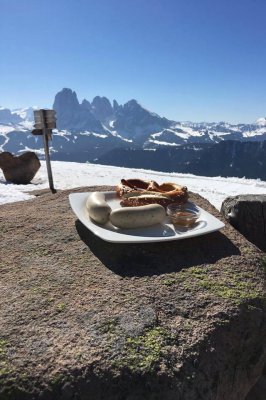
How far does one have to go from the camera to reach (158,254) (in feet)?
10.9

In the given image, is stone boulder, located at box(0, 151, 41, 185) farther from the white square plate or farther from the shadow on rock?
the shadow on rock

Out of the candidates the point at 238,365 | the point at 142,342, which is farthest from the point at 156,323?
the point at 238,365

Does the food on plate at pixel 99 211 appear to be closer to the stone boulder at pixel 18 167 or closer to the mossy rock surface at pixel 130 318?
the mossy rock surface at pixel 130 318

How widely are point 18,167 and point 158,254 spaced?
1512 centimetres

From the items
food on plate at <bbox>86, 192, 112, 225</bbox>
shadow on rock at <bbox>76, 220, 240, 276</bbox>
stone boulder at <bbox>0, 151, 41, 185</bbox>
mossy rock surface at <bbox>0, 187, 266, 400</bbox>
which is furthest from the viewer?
stone boulder at <bbox>0, 151, 41, 185</bbox>

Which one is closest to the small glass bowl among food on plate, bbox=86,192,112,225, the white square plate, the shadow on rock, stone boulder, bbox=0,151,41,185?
the white square plate

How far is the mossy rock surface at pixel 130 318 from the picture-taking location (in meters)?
2.07

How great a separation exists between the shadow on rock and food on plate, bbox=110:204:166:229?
0.68 feet

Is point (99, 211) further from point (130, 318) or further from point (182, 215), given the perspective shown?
point (130, 318)

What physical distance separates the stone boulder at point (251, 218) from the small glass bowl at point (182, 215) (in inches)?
29.1

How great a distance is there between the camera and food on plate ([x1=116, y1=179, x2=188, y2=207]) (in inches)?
163

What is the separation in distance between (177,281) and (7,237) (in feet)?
6.94

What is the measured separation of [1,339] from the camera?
227 cm

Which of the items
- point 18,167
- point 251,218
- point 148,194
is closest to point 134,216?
point 148,194
